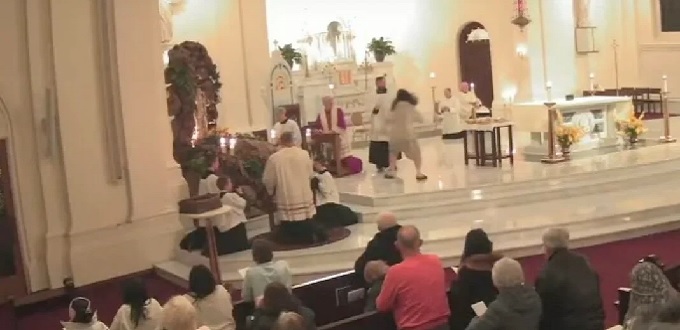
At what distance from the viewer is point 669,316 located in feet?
15.2

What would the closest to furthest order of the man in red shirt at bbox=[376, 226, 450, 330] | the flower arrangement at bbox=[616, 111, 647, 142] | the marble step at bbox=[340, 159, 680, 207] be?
1. the man in red shirt at bbox=[376, 226, 450, 330]
2. the marble step at bbox=[340, 159, 680, 207]
3. the flower arrangement at bbox=[616, 111, 647, 142]

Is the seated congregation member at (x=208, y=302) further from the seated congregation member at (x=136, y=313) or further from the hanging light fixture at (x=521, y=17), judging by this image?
the hanging light fixture at (x=521, y=17)

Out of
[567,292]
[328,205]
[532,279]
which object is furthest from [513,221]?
[567,292]

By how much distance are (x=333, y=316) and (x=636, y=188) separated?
7.81 metres

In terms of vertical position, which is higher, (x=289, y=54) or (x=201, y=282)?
(x=289, y=54)

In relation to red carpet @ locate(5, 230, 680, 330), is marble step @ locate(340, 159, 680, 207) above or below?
above

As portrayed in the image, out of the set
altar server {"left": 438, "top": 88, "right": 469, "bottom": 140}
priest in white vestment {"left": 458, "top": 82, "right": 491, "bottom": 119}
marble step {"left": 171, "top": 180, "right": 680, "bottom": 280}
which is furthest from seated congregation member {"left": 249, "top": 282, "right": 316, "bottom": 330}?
priest in white vestment {"left": 458, "top": 82, "right": 491, "bottom": 119}

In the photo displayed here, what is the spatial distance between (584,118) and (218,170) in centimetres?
720

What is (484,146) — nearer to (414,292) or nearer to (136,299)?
(414,292)

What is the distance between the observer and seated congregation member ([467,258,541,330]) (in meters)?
5.94

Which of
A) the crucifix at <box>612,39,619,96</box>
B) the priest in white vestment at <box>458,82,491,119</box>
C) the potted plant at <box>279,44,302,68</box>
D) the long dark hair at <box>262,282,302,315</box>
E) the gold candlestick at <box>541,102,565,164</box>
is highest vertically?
the potted plant at <box>279,44,302,68</box>

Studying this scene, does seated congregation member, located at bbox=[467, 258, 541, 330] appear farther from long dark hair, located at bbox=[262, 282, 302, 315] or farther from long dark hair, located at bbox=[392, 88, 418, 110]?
long dark hair, located at bbox=[392, 88, 418, 110]

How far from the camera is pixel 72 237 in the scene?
11.6m

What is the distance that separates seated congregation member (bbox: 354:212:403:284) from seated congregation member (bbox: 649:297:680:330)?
11.5 ft
